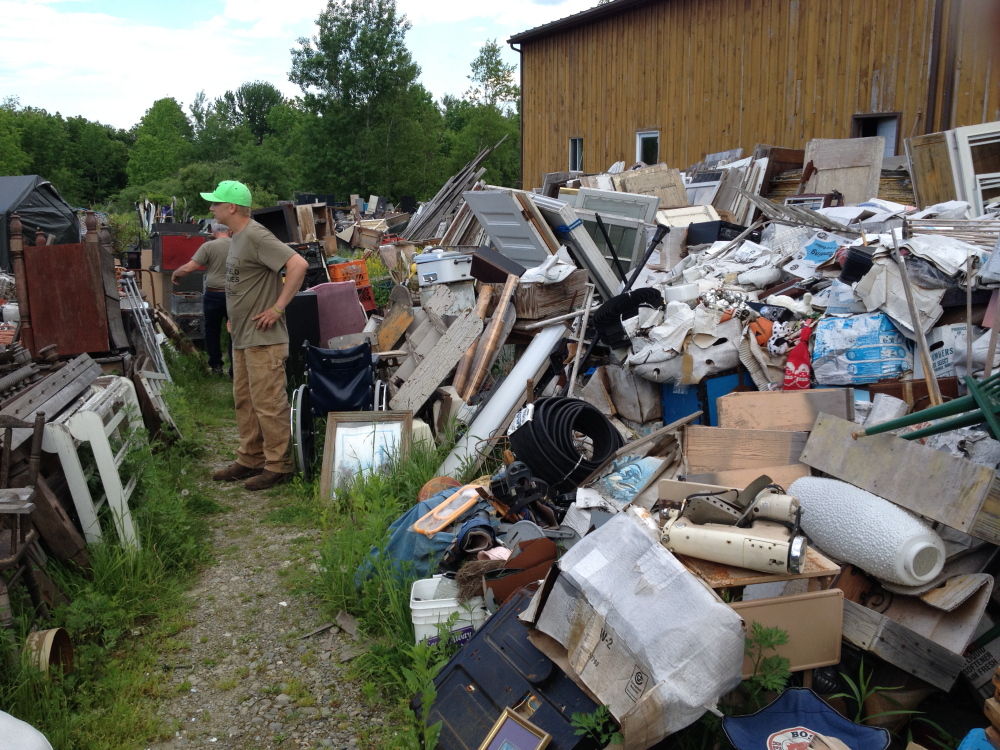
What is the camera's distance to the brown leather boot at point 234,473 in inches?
220

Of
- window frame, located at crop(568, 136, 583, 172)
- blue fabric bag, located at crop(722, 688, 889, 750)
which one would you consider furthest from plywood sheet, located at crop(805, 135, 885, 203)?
window frame, located at crop(568, 136, 583, 172)

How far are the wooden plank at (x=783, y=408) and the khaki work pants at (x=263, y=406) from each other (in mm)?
3063

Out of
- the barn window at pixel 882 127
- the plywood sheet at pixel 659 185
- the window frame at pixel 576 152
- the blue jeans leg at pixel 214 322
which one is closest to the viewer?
the blue jeans leg at pixel 214 322

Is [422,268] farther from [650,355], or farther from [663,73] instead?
[663,73]

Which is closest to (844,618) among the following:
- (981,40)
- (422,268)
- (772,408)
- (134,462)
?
(772,408)

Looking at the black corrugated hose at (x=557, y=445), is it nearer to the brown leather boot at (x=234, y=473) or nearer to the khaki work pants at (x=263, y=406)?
the khaki work pants at (x=263, y=406)

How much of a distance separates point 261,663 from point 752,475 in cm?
257

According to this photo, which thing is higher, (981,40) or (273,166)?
(273,166)

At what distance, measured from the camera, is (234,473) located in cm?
559

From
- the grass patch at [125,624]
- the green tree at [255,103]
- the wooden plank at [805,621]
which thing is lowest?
the grass patch at [125,624]

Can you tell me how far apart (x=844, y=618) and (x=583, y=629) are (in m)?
1.05

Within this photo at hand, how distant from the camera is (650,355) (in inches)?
201

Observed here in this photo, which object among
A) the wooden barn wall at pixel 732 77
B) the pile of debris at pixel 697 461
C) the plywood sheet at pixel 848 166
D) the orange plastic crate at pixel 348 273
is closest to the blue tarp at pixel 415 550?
the pile of debris at pixel 697 461

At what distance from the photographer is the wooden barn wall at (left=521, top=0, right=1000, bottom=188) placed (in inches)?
427
